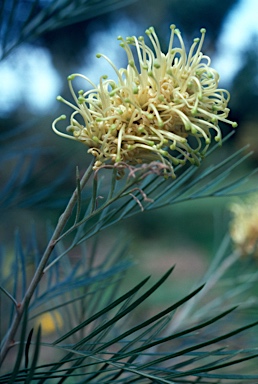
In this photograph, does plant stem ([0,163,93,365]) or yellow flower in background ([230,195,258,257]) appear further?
yellow flower in background ([230,195,258,257])

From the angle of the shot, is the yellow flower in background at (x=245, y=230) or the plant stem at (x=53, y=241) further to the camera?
the yellow flower in background at (x=245, y=230)

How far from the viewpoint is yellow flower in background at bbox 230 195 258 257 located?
76 centimetres

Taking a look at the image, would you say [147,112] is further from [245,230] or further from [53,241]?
[245,230]

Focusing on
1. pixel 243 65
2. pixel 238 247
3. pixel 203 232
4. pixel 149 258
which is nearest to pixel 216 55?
pixel 243 65

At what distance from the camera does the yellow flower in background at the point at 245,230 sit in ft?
2.50

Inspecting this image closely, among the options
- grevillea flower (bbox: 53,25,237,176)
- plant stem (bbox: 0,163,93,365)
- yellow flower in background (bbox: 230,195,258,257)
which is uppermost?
grevillea flower (bbox: 53,25,237,176)

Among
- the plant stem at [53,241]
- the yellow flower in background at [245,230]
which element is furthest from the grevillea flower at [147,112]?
the yellow flower in background at [245,230]

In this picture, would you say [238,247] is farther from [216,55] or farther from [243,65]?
[243,65]

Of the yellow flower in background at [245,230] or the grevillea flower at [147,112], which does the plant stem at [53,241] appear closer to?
the grevillea flower at [147,112]

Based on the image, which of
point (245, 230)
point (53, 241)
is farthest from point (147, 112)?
point (245, 230)

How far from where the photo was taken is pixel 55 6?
459 mm

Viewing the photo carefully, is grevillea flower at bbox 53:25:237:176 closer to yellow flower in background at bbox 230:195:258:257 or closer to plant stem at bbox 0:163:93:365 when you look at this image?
plant stem at bbox 0:163:93:365

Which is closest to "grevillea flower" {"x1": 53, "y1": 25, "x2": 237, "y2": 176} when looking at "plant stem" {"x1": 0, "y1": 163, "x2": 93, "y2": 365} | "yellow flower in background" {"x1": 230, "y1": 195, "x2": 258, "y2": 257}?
"plant stem" {"x1": 0, "y1": 163, "x2": 93, "y2": 365}

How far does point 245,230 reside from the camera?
769 mm
